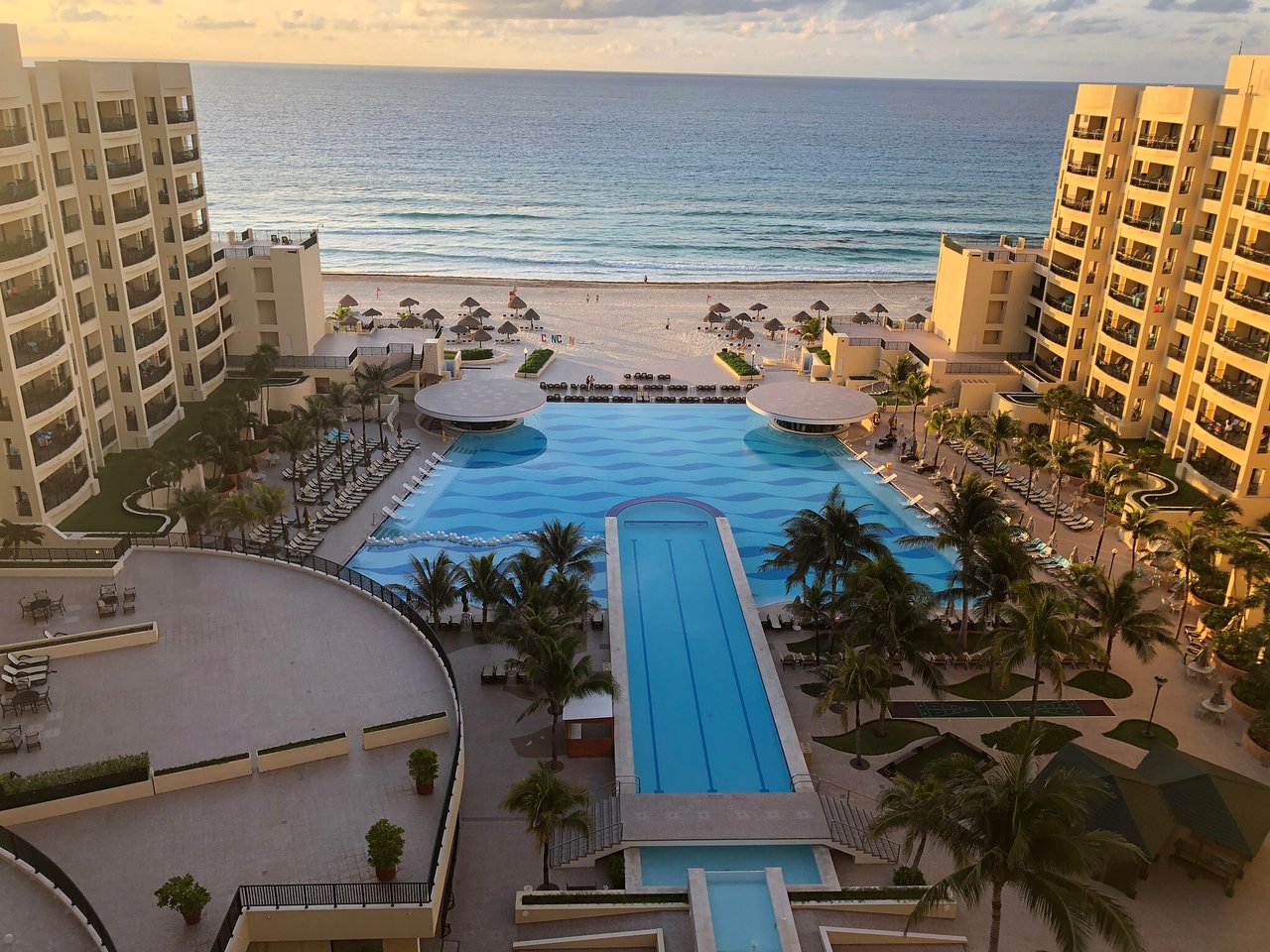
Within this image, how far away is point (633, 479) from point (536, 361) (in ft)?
60.4

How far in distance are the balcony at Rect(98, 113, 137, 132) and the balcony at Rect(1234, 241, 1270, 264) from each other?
165 feet

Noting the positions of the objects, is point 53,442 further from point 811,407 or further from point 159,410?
point 811,407

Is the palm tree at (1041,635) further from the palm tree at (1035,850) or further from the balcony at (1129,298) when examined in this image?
the balcony at (1129,298)

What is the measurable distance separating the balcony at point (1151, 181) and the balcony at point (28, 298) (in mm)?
50177

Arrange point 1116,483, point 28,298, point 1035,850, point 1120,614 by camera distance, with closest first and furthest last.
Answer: point 1035,850, point 1120,614, point 28,298, point 1116,483

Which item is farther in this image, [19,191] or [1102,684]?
[19,191]

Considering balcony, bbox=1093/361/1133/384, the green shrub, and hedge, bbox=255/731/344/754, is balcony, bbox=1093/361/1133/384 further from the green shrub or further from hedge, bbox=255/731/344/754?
hedge, bbox=255/731/344/754

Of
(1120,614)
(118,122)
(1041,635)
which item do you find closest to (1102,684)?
(1120,614)

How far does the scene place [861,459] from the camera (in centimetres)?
5400

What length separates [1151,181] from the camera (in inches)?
1964

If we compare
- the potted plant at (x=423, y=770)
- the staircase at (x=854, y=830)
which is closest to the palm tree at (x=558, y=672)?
the potted plant at (x=423, y=770)

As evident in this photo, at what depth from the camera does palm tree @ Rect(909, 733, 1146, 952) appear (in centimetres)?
1728

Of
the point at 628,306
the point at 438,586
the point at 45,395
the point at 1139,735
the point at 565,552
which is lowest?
the point at 1139,735

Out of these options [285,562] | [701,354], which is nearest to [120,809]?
[285,562]
